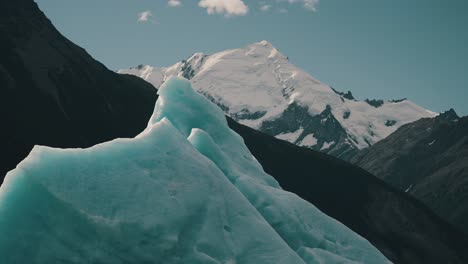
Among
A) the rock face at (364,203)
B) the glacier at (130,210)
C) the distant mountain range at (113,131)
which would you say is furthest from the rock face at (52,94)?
the glacier at (130,210)

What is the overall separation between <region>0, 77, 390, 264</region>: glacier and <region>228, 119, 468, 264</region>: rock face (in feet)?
360

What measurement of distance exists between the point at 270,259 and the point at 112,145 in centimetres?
631

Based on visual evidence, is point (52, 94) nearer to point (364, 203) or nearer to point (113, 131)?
point (113, 131)

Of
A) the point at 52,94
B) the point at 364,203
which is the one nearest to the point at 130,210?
the point at 52,94

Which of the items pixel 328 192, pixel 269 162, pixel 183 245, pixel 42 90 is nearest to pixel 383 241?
pixel 328 192

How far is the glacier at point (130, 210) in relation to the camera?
14867mm

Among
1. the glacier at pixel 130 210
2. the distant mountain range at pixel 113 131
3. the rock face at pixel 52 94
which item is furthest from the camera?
the distant mountain range at pixel 113 131

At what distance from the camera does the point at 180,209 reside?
1647cm

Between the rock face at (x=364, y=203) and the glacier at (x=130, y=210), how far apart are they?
10975 centimetres

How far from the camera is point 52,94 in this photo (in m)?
111

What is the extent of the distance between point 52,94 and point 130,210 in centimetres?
10236

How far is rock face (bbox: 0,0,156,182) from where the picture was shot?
97375mm

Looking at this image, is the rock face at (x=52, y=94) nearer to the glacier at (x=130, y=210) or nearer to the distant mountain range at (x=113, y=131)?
the distant mountain range at (x=113, y=131)

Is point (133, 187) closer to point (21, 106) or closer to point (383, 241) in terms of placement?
point (21, 106)
